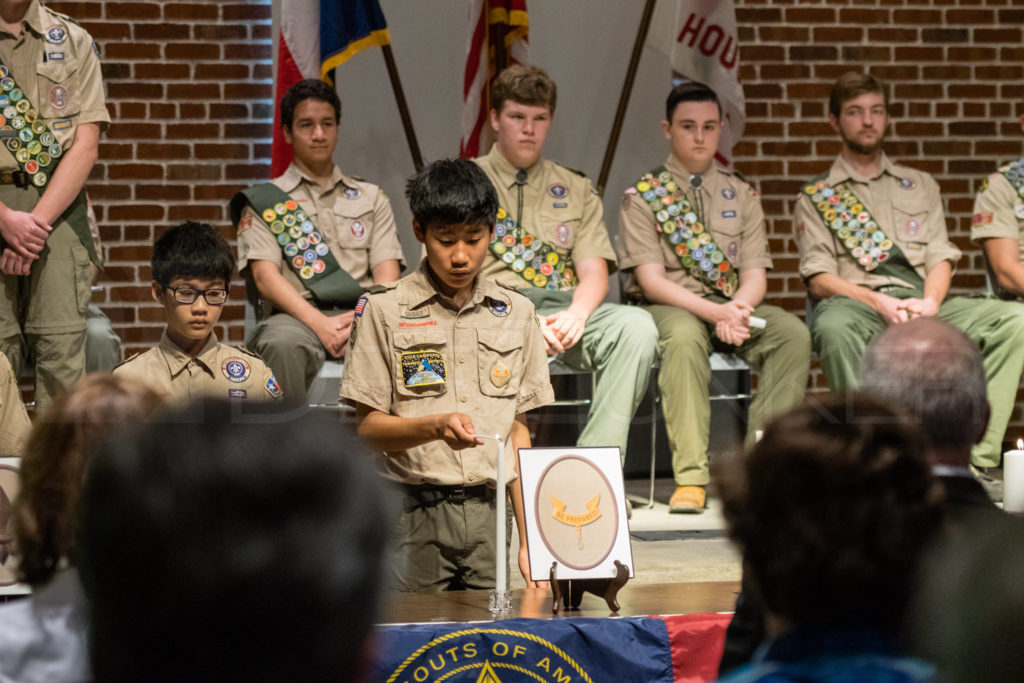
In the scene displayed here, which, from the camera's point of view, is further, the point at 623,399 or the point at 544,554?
the point at 623,399

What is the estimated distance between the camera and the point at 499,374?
94.3 inches

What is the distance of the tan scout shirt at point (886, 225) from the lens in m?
3.93

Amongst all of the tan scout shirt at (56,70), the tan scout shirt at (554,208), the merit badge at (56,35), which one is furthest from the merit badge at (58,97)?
the tan scout shirt at (554,208)

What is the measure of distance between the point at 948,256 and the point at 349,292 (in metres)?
1.99

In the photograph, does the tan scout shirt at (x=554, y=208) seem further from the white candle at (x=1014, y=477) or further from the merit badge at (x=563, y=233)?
the white candle at (x=1014, y=477)

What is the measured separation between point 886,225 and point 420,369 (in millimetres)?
2272

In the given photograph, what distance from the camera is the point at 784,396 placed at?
3.52 metres

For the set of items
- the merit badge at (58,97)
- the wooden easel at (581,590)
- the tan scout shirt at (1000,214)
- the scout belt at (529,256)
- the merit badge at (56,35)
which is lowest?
the wooden easel at (581,590)

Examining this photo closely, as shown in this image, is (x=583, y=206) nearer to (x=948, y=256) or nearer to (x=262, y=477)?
(x=948, y=256)

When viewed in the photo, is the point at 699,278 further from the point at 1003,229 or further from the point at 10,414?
the point at 10,414

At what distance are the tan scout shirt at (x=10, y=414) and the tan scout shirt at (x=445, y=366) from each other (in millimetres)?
833

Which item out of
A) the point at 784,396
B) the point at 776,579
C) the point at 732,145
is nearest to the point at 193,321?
the point at 784,396

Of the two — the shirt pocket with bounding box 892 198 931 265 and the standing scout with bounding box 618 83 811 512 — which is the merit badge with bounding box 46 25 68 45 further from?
the shirt pocket with bounding box 892 198 931 265

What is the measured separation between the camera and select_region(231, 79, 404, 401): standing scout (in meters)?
3.40
